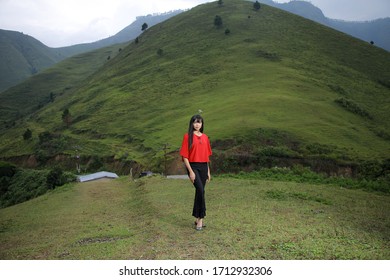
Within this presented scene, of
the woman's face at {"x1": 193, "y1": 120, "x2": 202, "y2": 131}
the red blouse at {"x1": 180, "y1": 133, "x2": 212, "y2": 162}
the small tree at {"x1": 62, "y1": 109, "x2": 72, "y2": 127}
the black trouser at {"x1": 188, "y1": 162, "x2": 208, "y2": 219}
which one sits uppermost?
the woman's face at {"x1": 193, "y1": 120, "x2": 202, "y2": 131}

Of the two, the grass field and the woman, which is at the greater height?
the woman

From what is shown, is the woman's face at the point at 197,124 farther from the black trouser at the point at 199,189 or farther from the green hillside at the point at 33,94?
the green hillside at the point at 33,94

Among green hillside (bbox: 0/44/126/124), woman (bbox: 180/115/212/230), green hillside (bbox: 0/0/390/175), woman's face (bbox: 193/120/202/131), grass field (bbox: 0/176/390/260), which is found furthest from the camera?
green hillside (bbox: 0/44/126/124)

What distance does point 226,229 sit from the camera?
1070cm

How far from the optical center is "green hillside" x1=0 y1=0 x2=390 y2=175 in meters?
49.0

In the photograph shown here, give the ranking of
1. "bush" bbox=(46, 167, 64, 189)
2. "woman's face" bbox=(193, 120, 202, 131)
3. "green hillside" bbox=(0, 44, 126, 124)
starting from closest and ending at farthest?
1. "woman's face" bbox=(193, 120, 202, 131)
2. "bush" bbox=(46, 167, 64, 189)
3. "green hillside" bbox=(0, 44, 126, 124)

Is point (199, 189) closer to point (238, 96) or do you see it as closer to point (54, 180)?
point (54, 180)

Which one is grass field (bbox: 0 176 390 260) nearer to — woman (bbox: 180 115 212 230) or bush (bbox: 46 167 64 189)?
woman (bbox: 180 115 212 230)

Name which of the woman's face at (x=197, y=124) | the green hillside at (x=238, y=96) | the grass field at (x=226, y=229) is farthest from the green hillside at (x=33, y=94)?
the woman's face at (x=197, y=124)

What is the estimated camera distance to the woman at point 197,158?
10.5 m

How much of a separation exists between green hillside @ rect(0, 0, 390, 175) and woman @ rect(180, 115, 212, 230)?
1266 inches

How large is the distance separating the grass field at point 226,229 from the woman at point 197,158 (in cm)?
77

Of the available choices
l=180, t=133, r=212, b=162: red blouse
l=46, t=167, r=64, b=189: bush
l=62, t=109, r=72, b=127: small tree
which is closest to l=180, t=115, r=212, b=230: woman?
l=180, t=133, r=212, b=162: red blouse

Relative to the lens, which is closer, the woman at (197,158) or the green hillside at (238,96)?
the woman at (197,158)
